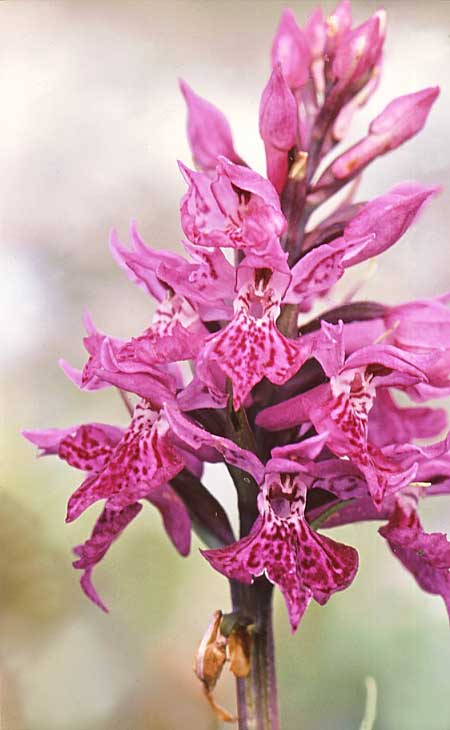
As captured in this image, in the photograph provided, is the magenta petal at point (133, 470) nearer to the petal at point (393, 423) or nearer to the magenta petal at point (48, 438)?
the magenta petal at point (48, 438)

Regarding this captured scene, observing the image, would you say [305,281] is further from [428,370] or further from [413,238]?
[413,238]

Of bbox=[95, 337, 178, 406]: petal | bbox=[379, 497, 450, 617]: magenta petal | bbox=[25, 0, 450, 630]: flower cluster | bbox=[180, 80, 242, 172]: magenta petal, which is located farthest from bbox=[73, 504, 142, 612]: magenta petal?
bbox=[180, 80, 242, 172]: magenta petal

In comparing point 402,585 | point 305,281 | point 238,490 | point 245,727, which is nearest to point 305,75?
point 305,281

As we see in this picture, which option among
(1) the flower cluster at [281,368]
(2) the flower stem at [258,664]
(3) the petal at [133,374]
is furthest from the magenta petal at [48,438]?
(2) the flower stem at [258,664]

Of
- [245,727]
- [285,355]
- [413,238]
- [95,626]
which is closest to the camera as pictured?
[285,355]

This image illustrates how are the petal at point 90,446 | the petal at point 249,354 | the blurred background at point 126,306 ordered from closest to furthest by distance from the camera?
1. the petal at point 249,354
2. the petal at point 90,446
3. the blurred background at point 126,306

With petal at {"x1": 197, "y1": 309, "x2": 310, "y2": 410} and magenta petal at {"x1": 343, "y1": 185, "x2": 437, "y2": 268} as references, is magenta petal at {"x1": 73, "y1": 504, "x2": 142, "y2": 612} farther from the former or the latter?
magenta petal at {"x1": 343, "y1": 185, "x2": 437, "y2": 268}

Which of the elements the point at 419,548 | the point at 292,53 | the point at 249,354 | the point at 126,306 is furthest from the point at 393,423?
the point at 126,306
